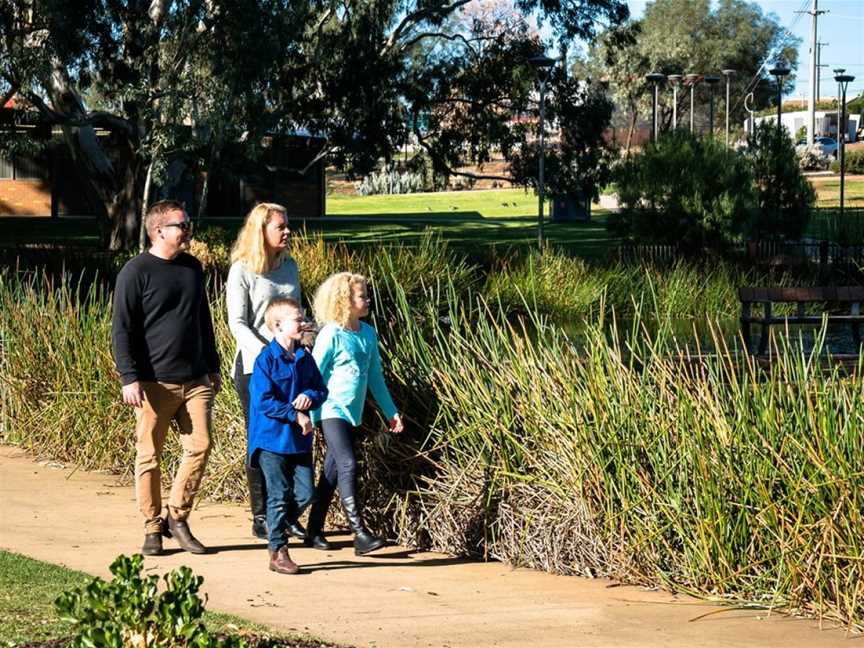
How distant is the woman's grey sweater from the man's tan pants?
0.86ft

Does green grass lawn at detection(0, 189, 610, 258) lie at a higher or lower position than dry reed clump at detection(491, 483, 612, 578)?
higher

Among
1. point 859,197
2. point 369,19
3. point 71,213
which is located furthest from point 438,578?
point 859,197

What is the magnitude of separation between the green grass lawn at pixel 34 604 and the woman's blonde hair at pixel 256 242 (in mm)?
1692

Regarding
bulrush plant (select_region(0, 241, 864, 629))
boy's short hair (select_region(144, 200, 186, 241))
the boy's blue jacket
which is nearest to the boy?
the boy's blue jacket

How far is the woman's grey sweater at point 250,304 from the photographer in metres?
7.16

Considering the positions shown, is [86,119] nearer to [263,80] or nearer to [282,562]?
[263,80]

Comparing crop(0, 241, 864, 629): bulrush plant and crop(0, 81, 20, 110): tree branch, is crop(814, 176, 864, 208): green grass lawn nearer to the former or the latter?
crop(0, 81, 20, 110): tree branch

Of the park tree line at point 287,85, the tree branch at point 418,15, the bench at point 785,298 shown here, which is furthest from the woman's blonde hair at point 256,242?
the tree branch at point 418,15

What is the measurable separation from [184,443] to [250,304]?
29.3 inches

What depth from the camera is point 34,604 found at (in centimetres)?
575

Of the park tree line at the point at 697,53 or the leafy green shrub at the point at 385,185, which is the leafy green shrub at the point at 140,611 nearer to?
the leafy green shrub at the point at 385,185

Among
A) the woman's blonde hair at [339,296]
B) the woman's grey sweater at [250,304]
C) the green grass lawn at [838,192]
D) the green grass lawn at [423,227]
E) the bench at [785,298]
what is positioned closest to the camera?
the woman's blonde hair at [339,296]

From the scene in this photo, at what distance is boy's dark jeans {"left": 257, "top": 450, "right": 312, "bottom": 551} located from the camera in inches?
266

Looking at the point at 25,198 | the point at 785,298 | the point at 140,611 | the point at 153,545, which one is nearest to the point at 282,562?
the point at 153,545
